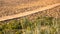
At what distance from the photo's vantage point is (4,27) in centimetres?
1560

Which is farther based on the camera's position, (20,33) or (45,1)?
(45,1)

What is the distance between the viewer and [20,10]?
936 inches

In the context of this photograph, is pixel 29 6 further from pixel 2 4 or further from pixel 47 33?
pixel 47 33

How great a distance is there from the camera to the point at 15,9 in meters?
24.0

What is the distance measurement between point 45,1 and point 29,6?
15.1 ft

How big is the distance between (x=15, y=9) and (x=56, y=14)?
4.61 meters

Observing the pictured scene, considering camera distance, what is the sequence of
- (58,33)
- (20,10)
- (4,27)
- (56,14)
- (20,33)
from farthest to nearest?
(20,10), (56,14), (4,27), (20,33), (58,33)

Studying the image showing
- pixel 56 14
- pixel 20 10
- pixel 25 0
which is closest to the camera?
pixel 56 14

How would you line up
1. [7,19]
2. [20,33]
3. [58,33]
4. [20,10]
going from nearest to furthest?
[58,33] → [20,33] → [7,19] → [20,10]

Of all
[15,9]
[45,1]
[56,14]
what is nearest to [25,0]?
[45,1]

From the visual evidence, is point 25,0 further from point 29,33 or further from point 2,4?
point 29,33

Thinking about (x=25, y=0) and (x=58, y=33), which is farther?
(x=25, y=0)

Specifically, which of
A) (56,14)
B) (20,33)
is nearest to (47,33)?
(20,33)

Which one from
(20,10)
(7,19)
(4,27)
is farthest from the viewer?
(20,10)
